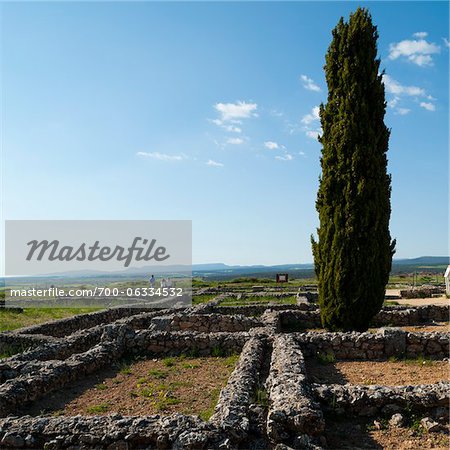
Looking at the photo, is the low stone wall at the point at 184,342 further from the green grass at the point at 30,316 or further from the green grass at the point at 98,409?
the green grass at the point at 30,316

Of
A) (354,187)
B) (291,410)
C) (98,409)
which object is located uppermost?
(354,187)

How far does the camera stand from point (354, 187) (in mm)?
13453

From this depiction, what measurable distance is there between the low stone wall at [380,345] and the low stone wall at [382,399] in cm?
439

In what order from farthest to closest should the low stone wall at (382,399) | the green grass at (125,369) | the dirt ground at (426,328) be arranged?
the dirt ground at (426,328) < the green grass at (125,369) < the low stone wall at (382,399)

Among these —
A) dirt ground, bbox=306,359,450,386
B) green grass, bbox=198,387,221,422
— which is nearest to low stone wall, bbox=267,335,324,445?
green grass, bbox=198,387,221,422

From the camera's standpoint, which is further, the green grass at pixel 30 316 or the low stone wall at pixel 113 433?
the green grass at pixel 30 316

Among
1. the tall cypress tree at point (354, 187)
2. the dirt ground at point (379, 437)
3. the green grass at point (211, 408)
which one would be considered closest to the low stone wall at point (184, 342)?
the green grass at point (211, 408)

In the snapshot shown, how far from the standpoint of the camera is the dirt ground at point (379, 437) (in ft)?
18.3

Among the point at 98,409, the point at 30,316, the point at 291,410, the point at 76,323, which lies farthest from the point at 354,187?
the point at 30,316

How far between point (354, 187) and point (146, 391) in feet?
29.7

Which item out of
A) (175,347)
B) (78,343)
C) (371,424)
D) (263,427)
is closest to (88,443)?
(263,427)

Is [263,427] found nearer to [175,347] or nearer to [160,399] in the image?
[160,399]

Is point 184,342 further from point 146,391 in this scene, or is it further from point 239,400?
point 239,400

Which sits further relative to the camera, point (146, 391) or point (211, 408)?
point (146, 391)
